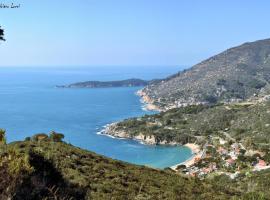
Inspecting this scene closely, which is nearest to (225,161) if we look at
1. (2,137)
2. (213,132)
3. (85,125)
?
(213,132)

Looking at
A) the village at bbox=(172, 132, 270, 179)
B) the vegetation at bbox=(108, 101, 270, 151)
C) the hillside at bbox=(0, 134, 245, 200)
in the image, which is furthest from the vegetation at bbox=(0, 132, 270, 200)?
the vegetation at bbox=(108, 101, 270, 151)

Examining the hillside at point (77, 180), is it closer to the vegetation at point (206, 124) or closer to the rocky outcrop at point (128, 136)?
the vegetation at point (206, 124)

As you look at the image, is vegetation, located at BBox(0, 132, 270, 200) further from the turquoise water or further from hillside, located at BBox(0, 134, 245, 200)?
the turquoise water

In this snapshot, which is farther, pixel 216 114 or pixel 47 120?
pixel 47 120

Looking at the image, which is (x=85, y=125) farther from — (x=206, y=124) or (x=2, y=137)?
(x=2, y=137)

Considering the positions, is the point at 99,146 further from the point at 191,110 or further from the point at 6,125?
the point at 191,110

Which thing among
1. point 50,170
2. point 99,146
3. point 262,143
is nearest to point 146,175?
point 50,170
